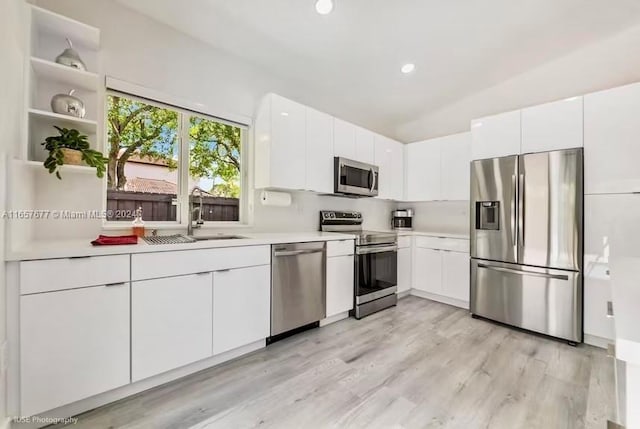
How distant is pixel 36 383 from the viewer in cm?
140

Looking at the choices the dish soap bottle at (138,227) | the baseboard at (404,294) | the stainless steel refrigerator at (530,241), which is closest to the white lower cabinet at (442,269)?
the baseboard at (404,294)

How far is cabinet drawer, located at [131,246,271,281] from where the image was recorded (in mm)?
1707

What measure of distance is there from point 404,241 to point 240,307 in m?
2.50

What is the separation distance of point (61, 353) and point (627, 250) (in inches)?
164

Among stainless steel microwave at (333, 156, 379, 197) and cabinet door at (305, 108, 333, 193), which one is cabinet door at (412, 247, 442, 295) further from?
cabinet door at (305, 108, 333, 193)

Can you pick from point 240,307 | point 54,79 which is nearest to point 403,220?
point 240,307

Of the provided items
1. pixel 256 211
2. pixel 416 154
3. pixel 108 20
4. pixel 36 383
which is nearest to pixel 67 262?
pixel 36 383

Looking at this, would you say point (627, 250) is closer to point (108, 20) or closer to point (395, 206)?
point (395, 206)

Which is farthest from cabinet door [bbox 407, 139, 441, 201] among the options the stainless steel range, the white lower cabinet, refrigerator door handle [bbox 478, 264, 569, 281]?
refrigerator door handle [bbox 478, 264, 569, 281]

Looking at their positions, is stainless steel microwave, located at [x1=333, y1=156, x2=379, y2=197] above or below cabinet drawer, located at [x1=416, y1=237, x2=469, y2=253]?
above

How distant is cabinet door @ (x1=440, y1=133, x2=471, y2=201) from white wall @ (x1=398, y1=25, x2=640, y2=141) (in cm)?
58

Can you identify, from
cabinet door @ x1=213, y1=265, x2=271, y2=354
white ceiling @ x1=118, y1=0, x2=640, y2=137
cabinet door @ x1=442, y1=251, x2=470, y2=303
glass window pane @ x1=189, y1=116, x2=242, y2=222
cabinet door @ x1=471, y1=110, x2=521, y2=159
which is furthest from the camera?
cabinet door @ x1=442, y1=251, x2=470, y2=303

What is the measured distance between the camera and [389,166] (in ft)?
13.2

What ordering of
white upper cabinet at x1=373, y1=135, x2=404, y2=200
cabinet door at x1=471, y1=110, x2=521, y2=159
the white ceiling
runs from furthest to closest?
white upper cabinet at x1=373, y1=135, x2=404, y2=200 → cabinet door at x1=471, y1=110, x2=521, y2=159 → the white ceiling
